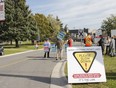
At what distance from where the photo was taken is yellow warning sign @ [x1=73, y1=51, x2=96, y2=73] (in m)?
11.9

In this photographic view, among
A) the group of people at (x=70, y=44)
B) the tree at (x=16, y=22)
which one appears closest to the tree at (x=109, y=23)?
the tree at (x=16, y=22)

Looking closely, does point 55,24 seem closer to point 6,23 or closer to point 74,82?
point 6,23

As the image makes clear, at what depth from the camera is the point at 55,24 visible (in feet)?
392

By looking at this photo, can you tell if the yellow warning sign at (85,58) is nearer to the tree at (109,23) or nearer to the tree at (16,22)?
the tree at (16,22)

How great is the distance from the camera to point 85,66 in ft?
39.0

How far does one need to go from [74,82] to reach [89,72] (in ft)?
2.08

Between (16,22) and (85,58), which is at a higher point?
(16,22)

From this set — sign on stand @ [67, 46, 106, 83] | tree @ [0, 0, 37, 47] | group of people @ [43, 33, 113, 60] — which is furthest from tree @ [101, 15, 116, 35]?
sign on stand @ [67, 46, 106, 83]

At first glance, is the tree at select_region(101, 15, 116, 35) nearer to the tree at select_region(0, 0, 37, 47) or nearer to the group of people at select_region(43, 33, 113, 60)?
the tree at select_region(0, 0, 37, 47)

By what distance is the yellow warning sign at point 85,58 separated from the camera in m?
11.9

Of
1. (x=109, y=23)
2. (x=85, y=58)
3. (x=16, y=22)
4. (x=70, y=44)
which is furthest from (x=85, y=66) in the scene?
(x=109, y=23)

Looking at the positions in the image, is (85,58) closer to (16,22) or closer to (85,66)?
(85,66)

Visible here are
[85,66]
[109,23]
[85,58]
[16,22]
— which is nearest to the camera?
[85,66]

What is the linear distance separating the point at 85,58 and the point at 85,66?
0.97 feet
